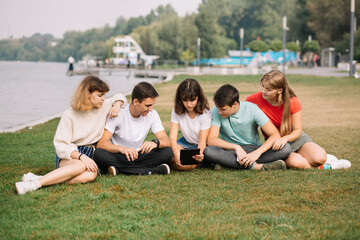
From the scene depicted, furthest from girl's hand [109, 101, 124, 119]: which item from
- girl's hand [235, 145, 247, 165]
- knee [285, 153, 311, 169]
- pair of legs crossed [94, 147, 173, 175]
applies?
knee [285, 153, 311, 169]

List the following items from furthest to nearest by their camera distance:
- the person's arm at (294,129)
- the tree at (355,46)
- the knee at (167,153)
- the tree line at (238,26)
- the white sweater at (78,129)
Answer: the tree line at (238,26)
the tree at (355,46)
the person's arm at (294,129)
the knee at (167,153)
the white sweater at (78,129)

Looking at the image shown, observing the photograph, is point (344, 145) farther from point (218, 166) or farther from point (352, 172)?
point (218, 166)

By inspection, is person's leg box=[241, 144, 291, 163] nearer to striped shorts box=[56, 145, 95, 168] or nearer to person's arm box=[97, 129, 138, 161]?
person's arm box=[97, 129, 138, 161]

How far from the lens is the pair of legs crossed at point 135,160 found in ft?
16.4

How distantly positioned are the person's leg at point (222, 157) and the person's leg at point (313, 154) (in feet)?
2.56

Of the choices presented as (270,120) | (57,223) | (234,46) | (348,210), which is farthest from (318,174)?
(234,46)

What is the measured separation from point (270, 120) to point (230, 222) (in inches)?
93.1

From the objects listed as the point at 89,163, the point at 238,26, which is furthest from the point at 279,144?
the point at 238,26

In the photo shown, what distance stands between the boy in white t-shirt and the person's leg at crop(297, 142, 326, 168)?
1.59 m

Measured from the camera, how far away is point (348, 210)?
371 cm

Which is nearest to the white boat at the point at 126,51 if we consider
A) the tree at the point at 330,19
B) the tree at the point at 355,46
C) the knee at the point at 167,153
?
the tree at the point at 330,19

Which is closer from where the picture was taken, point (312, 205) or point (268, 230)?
point (268, 230)

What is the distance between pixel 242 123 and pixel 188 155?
77cm

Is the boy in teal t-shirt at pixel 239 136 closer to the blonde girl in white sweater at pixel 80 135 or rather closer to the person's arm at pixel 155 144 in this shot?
the person's arm at pixel 155 144
